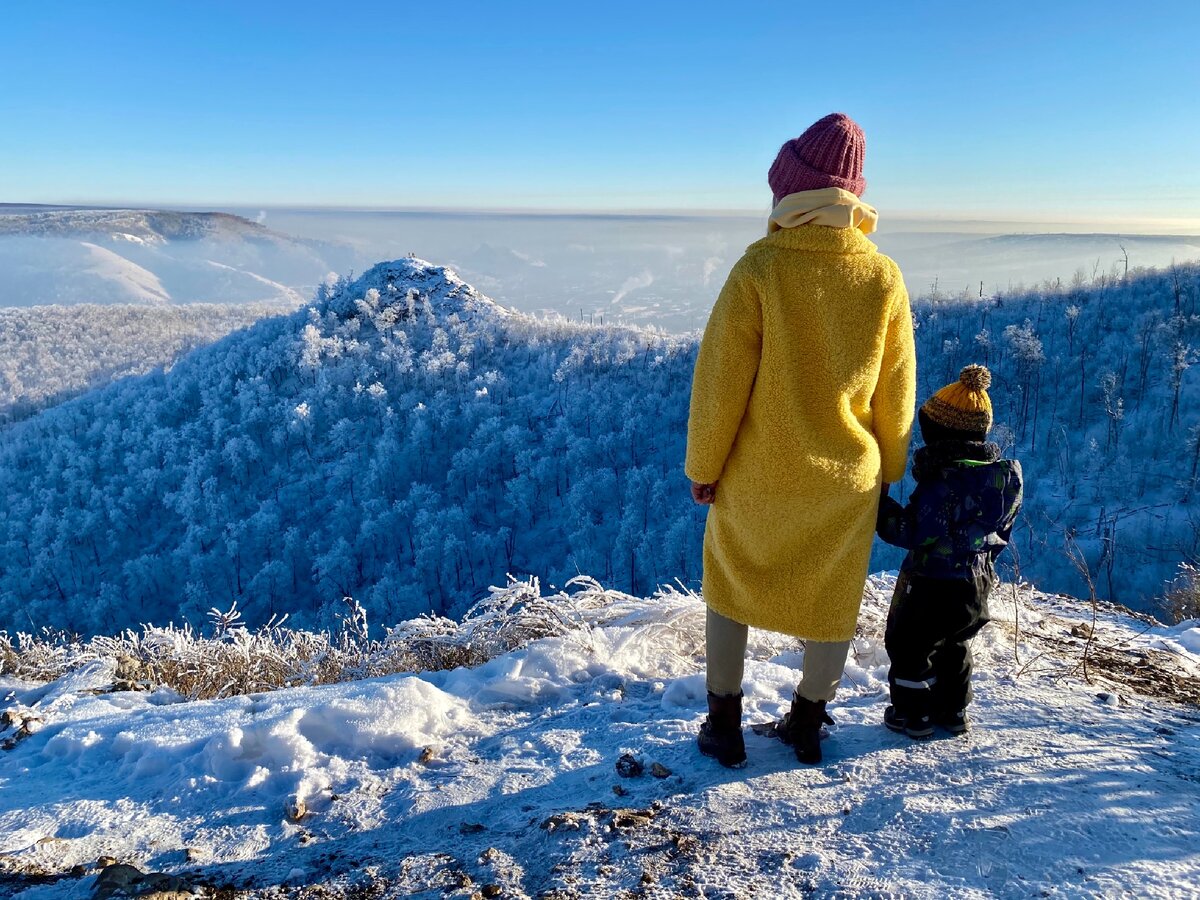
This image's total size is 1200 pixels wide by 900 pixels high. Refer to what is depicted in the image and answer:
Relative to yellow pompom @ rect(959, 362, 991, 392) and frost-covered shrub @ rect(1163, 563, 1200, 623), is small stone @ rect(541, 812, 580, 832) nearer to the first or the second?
yellow pompom @ rect(959, 362, 991, 392)

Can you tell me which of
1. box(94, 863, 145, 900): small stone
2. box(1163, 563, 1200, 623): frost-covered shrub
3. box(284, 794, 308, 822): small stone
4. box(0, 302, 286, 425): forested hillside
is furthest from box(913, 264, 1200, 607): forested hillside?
box(0, 302, 286, 425): forested hillside

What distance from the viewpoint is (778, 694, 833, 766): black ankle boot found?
2410 mm

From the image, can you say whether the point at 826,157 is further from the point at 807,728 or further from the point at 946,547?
the point at 807,728

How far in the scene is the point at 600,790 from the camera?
2311 mm

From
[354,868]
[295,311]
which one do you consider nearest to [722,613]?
[354,868]

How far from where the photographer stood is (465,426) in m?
30.7

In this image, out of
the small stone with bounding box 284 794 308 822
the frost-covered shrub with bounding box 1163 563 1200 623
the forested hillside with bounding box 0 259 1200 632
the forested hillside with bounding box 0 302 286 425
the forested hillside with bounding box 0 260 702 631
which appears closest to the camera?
the small stone with bounding box 284 794 308 822

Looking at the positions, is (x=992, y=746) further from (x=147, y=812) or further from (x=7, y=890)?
(x=7, y=890)

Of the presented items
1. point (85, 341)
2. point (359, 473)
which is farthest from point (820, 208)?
point (85, 341)

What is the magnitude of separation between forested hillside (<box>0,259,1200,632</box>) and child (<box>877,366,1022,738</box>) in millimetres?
20867

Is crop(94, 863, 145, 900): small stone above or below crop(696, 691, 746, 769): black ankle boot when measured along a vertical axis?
below

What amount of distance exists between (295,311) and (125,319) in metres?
38.5

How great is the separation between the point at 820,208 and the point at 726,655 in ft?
5.37

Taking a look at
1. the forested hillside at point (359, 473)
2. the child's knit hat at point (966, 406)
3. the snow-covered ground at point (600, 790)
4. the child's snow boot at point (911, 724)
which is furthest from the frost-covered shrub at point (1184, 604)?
the forested hillside at point (359, 473)
